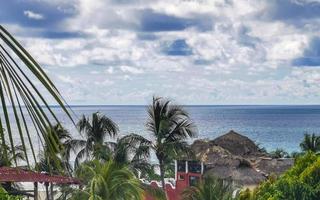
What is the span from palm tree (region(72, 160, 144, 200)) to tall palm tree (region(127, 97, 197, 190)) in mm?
12524

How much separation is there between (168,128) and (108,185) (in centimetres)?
1353

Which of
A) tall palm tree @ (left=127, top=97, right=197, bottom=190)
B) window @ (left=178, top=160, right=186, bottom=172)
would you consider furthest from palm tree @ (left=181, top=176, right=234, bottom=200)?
tall palm tree @ (left=127, top=97, right=197, bottom=190)

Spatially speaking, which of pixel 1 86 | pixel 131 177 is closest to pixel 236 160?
pixel 131 177

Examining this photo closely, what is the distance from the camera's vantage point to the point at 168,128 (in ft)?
125

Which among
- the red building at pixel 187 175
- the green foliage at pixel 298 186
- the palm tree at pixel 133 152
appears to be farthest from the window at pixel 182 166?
the green foliage at pixel 298 186

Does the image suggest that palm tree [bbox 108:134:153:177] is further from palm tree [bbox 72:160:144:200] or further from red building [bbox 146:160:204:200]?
palm tree [bbox 72:160:144:200]

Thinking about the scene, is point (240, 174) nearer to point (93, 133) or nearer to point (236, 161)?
point (236, 161)

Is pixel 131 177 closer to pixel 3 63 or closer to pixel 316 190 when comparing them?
pixel 316 190

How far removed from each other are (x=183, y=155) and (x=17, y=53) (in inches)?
1442

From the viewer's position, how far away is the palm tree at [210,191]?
29344 millimetres

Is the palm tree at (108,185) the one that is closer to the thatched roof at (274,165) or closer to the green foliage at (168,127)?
the green foliage at (168,127)

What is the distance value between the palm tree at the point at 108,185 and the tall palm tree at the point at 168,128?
12524 millimetres

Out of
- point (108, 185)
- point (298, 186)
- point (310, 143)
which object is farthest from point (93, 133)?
point (310, 143)

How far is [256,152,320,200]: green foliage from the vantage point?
23.2 meters
